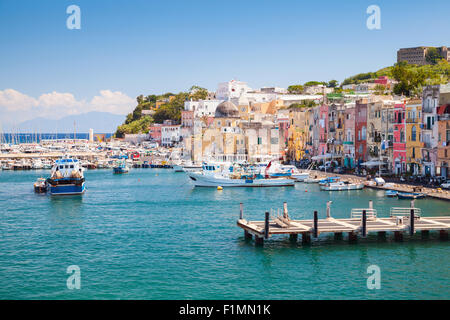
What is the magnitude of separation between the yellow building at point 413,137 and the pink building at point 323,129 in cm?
2756

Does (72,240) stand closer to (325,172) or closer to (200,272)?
(200,272)

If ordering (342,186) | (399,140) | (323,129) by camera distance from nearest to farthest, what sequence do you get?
1. (342,186)
2. (399,140)
3. (323,129)

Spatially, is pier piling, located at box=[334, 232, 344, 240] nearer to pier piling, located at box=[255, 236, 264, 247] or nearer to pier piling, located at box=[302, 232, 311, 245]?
pier piling, located at box=[302, 232, 311, 245]

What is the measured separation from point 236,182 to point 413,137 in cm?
2507

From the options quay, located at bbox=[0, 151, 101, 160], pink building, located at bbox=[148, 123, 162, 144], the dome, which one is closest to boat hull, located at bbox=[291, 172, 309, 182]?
the dome

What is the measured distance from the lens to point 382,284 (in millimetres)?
31328

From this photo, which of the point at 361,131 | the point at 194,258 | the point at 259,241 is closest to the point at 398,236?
the point at 259,241

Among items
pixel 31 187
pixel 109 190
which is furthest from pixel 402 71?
pixel 31 187

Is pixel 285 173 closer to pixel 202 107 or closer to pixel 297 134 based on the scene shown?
pixel 297 134

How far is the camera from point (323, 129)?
10419 centimetres

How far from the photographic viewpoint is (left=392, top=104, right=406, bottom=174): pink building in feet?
252

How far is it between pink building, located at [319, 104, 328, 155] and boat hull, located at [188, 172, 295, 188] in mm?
22203

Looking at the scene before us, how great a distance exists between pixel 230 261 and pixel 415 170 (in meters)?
46.2
